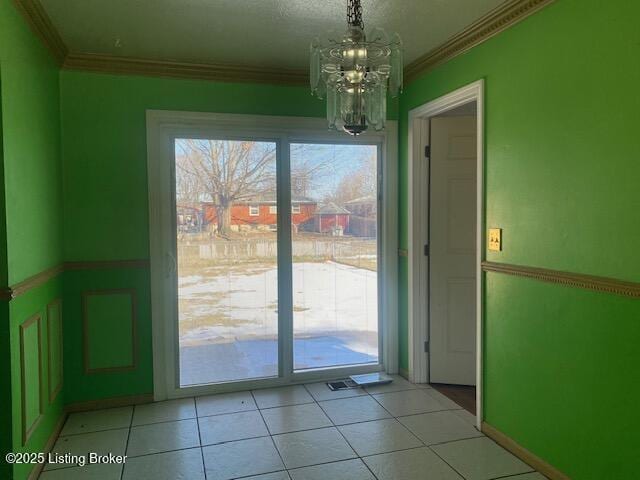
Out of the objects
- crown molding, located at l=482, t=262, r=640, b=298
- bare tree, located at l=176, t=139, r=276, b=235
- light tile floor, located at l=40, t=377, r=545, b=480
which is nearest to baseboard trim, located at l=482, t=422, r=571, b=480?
light tile floor, located at l=40, t=377, r=545, b=480

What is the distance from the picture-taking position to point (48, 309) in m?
2.85

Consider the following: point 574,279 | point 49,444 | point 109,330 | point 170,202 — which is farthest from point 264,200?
point 574,279

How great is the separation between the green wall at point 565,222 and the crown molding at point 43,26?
2.49 m

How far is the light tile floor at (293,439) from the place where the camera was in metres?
2.49

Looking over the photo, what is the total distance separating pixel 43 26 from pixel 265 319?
2414 mm

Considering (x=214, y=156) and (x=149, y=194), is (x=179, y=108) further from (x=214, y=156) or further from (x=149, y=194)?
(x=149, y=194)

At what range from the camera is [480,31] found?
9.16 feet

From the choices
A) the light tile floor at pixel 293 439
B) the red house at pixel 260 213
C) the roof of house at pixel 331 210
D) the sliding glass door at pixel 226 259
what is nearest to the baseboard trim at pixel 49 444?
the light tile floor at pixel 293 439

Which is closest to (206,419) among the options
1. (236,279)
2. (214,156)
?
(236,279)

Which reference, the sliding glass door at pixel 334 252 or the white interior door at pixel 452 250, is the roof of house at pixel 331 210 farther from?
the white interior door at pixel 452 250

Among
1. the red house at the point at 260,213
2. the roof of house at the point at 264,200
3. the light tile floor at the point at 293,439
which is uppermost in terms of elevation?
the roof of house at the point at 264,200

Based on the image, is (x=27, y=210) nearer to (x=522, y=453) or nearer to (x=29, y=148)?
(x=29, y=148)

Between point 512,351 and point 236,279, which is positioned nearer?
point 512,351

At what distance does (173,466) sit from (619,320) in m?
2.33
